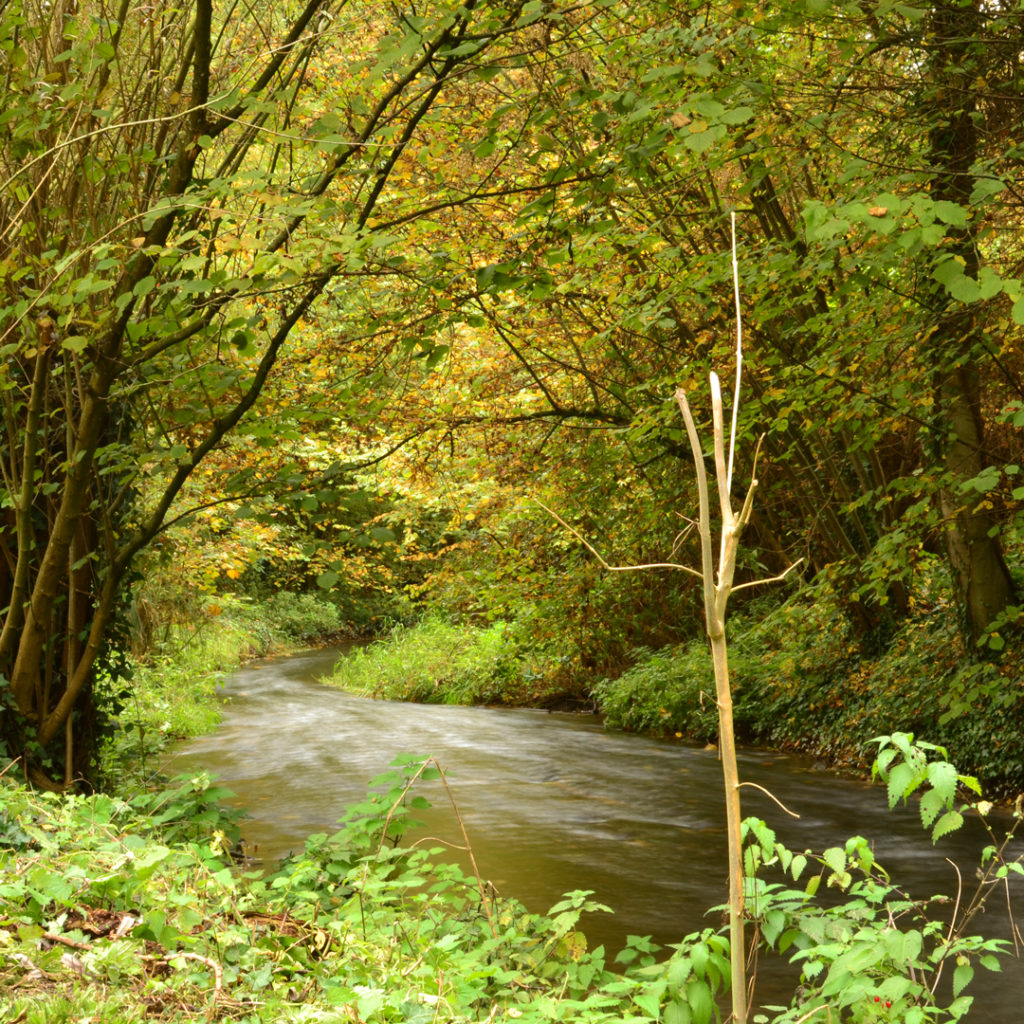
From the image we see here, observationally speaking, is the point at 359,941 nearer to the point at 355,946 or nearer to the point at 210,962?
the point at 355,946

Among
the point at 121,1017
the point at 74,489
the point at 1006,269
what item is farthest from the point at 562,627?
the point at 121,1017

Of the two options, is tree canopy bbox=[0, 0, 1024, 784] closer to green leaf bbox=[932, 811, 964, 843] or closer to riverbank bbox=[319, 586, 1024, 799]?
riverbank bbox=[319, 586, 1024, 799]

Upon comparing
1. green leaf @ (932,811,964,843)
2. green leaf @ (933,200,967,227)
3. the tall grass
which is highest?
green leaf @ (933,200,967,227)

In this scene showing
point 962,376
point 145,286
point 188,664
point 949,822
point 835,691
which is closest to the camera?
point 949,822

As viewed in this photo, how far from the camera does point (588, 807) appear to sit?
9852 millimetres

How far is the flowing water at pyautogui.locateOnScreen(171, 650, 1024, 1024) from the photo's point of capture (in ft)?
23.1

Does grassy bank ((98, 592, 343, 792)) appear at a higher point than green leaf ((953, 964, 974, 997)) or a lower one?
lower

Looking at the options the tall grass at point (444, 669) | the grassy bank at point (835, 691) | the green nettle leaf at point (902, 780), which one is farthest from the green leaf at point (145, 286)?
the tall grass at point (444, 669)

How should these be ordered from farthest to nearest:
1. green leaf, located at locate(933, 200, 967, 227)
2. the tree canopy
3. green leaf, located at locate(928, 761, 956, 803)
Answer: the tree canopy < green leaf, located at locate(933, 200, 967, 227) < green leaf, located at locate(928, 761, 956, 803)

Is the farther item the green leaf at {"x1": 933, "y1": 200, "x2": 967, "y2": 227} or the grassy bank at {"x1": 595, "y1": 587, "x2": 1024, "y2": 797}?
the grassy bank at {"x1": 595, "y1": 587, "x2": 1024, "y2": 797}

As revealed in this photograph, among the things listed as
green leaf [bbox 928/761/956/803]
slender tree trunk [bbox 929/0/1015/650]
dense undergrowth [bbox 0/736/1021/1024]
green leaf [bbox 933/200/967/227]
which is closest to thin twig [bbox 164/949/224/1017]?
dense undergrowth [bbox 0/736/1021/1024]

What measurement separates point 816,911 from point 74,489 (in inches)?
180

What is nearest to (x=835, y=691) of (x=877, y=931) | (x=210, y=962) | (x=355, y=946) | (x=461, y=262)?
(x=461, y=262)

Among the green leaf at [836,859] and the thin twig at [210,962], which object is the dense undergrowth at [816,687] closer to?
the green leaf at [836,859]
